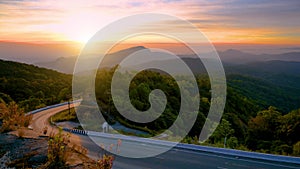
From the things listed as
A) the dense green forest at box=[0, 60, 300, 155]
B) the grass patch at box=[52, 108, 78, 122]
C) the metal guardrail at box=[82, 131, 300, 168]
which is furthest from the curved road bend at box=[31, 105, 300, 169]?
the grass patch at box=[52, 108, 78, 122]

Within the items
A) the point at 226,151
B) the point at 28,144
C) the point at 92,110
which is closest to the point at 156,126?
the point at 92,110

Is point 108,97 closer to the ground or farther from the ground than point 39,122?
farther from the ground

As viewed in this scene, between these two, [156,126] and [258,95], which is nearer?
[156,126]

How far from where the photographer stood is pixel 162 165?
36.9 feet

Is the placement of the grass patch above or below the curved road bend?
above

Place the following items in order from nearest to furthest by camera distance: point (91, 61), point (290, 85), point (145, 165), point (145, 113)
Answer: point (145, 165) → point (91, 61) → point (145, 113) → point (290, 85)

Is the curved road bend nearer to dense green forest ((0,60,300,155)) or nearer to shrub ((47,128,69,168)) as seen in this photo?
shrub ((47,128,69,168))

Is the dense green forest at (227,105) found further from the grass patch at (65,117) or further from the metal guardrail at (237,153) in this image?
the grass patch at (65,117)

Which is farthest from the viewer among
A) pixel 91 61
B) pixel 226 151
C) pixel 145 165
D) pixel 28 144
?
pixel 91 61

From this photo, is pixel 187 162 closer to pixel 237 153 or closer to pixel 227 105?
pixel 237 153

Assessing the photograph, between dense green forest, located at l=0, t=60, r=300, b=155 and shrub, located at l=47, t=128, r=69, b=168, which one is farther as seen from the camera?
dense green forest, located at l=0, t=60, r=300, b=155

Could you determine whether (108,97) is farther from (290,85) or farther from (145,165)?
(290,85)

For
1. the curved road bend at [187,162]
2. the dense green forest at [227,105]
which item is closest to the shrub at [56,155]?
the curved road bend at [187,162]

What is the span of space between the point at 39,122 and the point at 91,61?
598 centimetres
